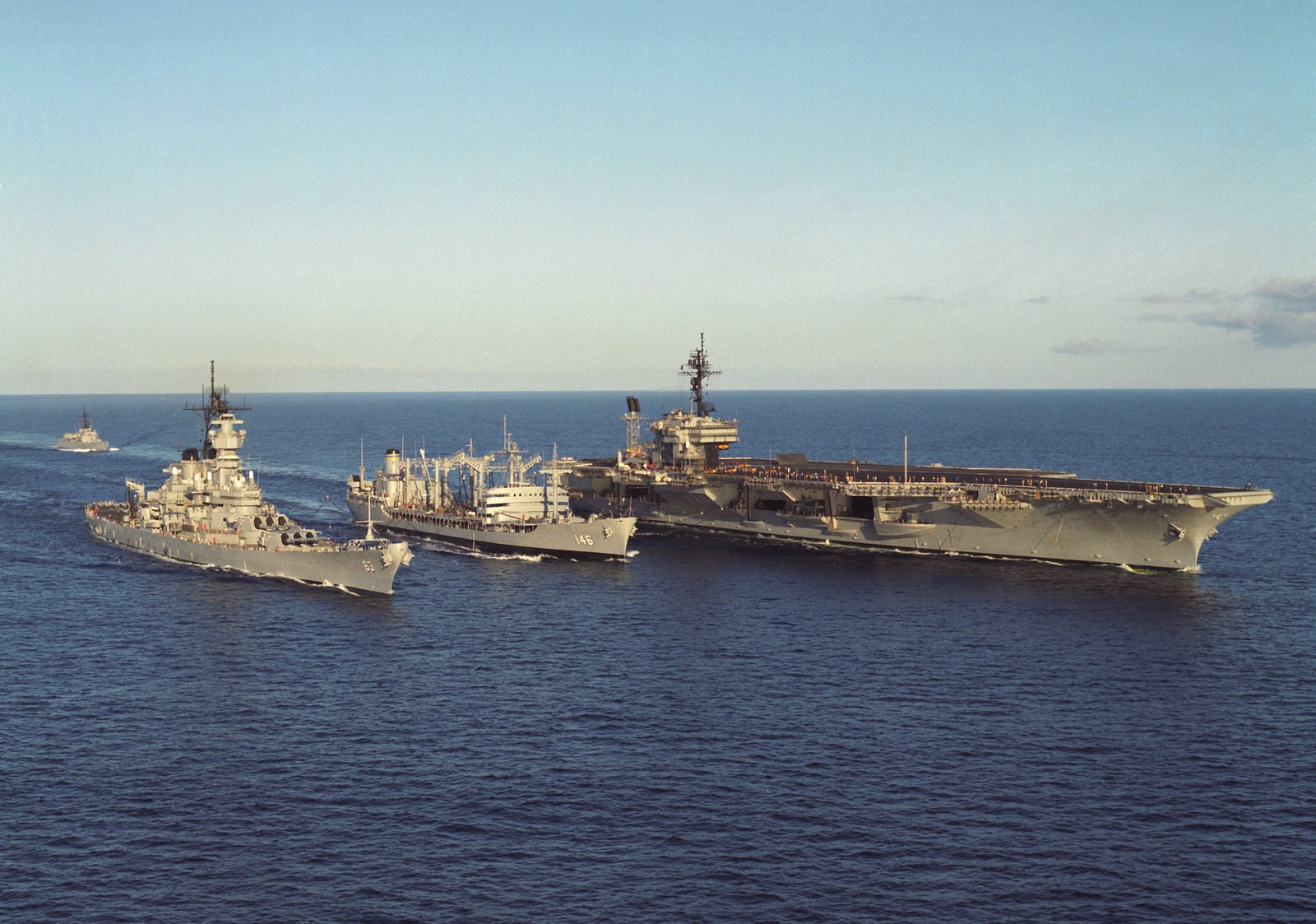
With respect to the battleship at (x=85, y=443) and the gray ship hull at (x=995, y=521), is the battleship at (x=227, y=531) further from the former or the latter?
→ the battleship at (x=85, y=443)

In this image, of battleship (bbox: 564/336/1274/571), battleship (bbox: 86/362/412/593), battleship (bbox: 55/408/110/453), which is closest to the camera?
battleship (bbox: 86/362/412/593)

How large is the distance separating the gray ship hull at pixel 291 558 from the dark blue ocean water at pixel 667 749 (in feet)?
5.19

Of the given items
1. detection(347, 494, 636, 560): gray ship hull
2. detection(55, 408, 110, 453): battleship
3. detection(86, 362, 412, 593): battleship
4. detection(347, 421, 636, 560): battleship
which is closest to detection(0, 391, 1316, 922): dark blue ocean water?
detection(86, 362, 412, 593): battleship

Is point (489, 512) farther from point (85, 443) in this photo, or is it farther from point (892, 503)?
point (85, 443)

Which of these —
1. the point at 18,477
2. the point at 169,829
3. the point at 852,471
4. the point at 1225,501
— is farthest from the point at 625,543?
the point at 18,477

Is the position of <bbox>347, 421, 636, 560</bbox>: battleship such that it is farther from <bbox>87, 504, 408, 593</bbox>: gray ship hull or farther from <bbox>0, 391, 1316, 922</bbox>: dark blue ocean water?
<bbox>0, 391, 1316, 922</bbox>: dark blue ocean water

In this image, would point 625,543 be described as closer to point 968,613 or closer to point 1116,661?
point 968,613

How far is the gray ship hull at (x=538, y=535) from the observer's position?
72.7 meters

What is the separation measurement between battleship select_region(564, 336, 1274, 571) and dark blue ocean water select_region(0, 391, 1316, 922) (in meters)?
2.77

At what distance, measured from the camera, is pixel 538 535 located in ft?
247

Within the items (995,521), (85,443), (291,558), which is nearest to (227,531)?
(291,558)

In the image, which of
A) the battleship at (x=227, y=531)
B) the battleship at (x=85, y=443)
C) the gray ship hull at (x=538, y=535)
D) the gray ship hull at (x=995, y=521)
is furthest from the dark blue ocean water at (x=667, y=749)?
the battleship at (x=85, y=443)

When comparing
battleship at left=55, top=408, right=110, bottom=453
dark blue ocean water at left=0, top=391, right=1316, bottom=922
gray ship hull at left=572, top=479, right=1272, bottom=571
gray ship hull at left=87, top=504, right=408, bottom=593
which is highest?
battleship at left=55, top=408, right=110, bottom=453

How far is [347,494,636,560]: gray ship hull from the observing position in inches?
2862
